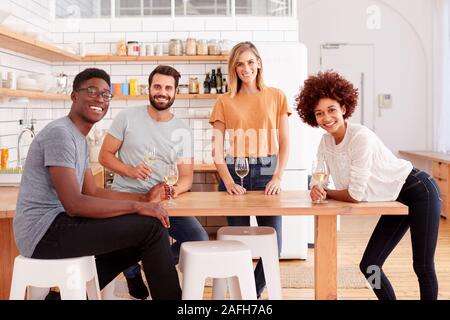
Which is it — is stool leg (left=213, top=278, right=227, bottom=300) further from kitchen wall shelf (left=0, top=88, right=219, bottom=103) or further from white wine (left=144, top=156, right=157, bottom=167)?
kitchen wall shelf (left=0, top=88, right=219, bottom=103)

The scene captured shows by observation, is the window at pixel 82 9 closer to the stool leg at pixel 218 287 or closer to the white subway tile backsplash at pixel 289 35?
the white subway tile backsplash at pixel 289 35

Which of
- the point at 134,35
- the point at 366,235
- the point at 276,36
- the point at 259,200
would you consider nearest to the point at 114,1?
the point at 134,35

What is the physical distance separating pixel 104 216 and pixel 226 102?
1.14m

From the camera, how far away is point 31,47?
458cm

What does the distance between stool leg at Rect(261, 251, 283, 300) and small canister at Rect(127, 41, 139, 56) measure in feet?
10.7

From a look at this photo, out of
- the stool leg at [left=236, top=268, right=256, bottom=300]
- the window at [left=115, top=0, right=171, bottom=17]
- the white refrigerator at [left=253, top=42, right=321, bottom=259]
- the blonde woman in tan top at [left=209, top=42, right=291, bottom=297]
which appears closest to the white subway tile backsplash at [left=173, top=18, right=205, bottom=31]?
the window at [left=115, top=0, right=171, bottom=17]

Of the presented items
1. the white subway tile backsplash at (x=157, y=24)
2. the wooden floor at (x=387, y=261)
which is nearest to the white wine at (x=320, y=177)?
the wooden floor at (x=387, y=261)

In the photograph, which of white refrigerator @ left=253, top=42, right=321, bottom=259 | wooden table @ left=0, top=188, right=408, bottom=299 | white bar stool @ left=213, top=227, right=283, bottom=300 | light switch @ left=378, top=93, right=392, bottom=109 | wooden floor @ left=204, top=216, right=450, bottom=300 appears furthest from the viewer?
light switch @ left=378, top=93, right=392, bottom=109

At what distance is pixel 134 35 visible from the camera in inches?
233

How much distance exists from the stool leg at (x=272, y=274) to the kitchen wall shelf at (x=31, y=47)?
209 cm

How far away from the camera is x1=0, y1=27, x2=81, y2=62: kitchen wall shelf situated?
3.97 meters

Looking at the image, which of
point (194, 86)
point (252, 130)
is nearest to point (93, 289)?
point (252, 130)

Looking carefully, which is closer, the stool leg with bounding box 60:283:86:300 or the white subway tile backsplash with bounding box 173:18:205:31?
the stool leg with bounding box 60:283:86:300

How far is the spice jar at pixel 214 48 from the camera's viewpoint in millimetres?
5758
